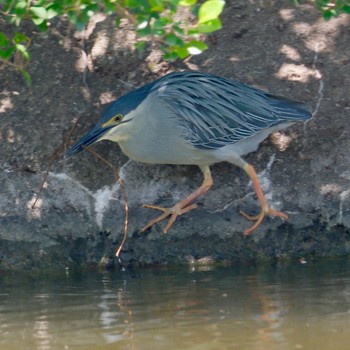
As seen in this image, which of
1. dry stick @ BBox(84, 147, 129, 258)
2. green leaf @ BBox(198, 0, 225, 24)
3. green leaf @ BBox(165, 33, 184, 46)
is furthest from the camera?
dry stick @ BBox(84, 147, 129, 258)

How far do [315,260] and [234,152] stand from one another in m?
1.06

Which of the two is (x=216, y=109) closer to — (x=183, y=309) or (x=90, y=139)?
(x=90, y=139)

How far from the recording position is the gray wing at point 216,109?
7.93 metres

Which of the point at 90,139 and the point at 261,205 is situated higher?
the point at 90,139

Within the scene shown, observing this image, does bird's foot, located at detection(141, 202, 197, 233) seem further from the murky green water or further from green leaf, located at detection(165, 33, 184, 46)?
green leaf, located at detection(165, 33, 184, 46)

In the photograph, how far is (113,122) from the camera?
7875 mm

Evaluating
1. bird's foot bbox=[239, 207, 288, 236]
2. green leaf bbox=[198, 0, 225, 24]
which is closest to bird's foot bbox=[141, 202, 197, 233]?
bird's foot bbox=[239, 207, 288, 236]

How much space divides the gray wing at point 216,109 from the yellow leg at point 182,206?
12.1 inches

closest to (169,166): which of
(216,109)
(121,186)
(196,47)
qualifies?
(121,186)

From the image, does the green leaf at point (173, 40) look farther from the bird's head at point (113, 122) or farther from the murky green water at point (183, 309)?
the murky green water at point (183, 309)

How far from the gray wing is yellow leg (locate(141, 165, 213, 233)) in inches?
12.1

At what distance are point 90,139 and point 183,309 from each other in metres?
1.71

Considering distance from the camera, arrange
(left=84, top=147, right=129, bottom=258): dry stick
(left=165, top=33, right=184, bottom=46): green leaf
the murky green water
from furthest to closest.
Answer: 1. (left=84, top=147, right=129, bottom=258): dry stick
2. (left=165, top=33, right=184, bottom=46): green leaf
3. the murky green water

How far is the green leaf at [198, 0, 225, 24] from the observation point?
5.95 metres
